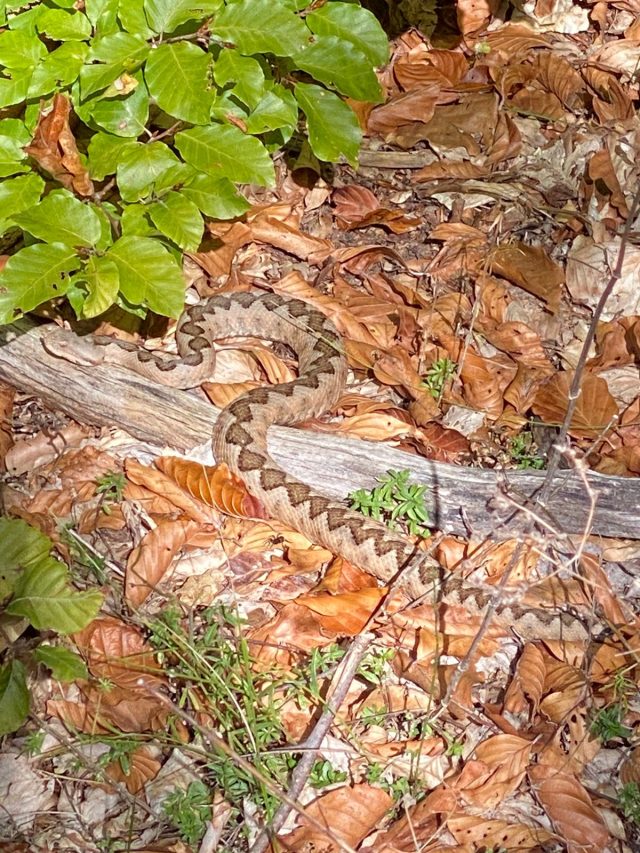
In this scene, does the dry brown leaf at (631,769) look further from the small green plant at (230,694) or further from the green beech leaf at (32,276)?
the green beech leaf at (32,276)

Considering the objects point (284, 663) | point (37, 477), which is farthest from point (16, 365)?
point (284, 663)

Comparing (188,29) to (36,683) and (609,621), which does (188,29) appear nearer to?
(36,683)

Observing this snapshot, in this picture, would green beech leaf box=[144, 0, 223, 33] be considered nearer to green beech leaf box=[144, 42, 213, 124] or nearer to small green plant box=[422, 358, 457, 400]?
green beech leaf box=[144, 42, 213, 124]

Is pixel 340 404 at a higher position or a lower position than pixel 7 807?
higher

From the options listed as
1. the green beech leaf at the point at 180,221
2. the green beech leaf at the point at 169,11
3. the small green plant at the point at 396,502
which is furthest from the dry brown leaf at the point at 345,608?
the green beech leaf at the point at 169,11

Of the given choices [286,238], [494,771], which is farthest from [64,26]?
[494,771]

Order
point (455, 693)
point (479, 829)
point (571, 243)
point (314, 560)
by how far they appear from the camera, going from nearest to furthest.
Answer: point (479, 829) < point (455, 693) < point (314, 560) < point (571, 243)
